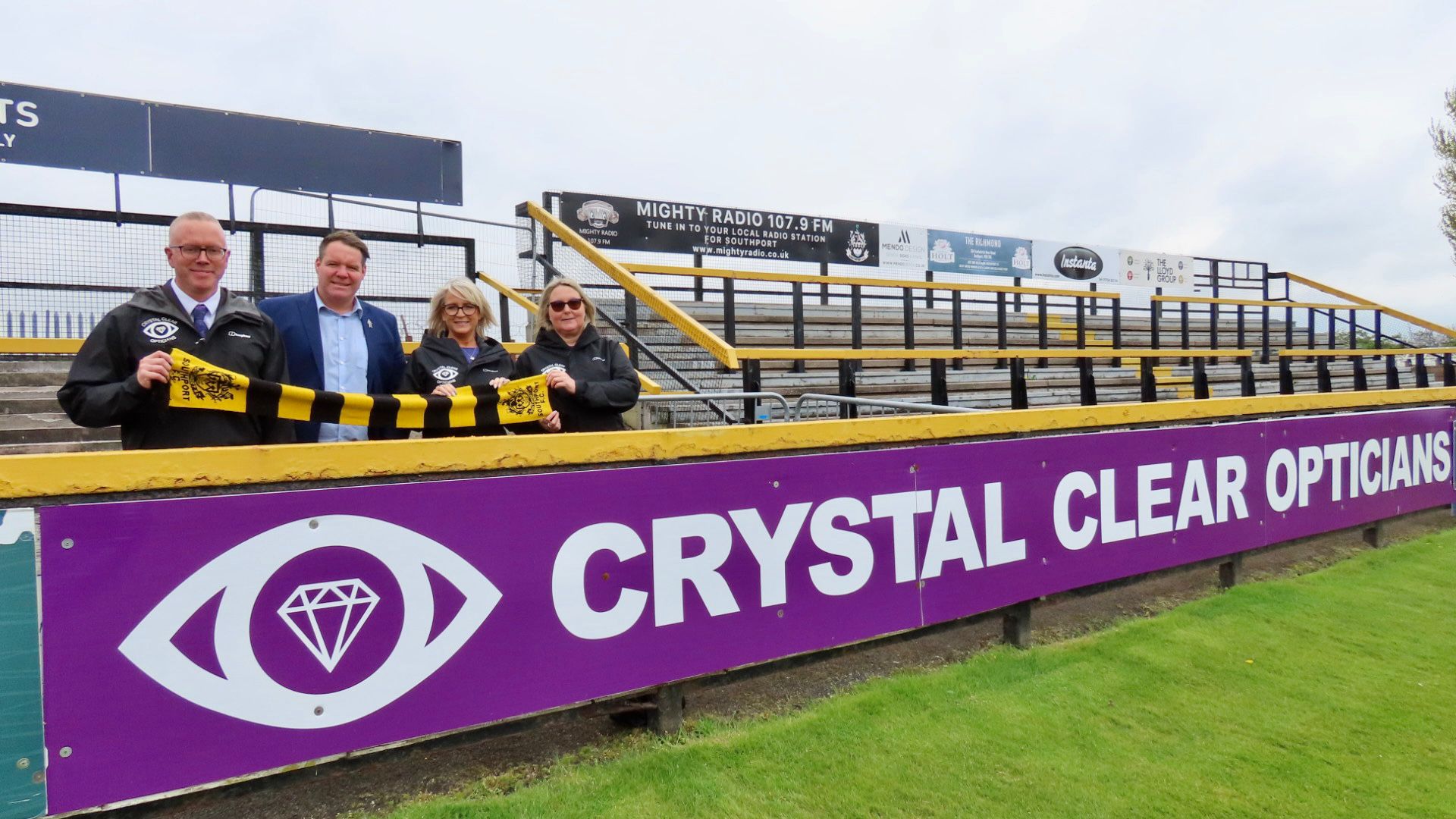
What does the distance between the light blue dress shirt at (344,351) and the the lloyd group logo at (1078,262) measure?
1414 cm

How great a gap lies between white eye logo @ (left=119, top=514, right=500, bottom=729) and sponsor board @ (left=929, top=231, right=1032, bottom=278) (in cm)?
1188

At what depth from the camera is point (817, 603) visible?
3135 millimetres

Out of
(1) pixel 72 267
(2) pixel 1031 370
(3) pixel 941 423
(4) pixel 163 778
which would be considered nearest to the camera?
(4) pixel 163 778

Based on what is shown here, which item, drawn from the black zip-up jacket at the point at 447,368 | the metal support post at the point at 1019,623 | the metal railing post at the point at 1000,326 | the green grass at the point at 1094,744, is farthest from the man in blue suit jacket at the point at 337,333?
the metal railing post at the point at 1000,326

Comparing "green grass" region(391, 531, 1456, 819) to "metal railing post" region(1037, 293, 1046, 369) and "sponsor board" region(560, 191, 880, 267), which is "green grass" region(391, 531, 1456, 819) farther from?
"sponsor board" region(560, 191, 880, 267)

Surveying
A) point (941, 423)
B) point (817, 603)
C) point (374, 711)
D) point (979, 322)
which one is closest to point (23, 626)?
point (374, 711)

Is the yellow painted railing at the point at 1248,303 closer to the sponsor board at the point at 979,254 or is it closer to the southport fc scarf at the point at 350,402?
the sponsor board at the point at 979,254

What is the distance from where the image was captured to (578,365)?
3.40 meters

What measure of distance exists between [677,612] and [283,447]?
1.31 metres

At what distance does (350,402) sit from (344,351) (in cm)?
47

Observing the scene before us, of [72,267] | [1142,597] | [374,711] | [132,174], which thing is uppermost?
[132,174]

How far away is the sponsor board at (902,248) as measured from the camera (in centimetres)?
1247

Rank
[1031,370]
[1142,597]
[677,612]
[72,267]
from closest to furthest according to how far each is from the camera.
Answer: [677,612]
[1142,597]
[72,267]
[1031,370]

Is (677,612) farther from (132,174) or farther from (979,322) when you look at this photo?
(979,322)
